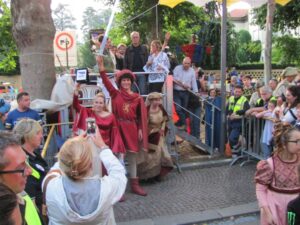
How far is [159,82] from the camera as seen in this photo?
816cm

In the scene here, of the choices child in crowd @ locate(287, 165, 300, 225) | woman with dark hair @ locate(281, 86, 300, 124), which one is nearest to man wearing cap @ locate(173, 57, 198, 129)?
woman with dark hair @ locate(281, 86, 300, 124)

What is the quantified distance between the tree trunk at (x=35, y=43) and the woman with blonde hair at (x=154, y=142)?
1.92 meters

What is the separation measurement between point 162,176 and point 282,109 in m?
2.45

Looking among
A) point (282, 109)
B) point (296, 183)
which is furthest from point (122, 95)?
point (296, 183)

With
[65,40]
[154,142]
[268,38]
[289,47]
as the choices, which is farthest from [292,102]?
[289,47]

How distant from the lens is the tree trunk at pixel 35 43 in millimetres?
6746

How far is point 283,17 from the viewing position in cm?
2106

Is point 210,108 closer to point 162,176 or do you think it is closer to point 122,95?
point 162,176

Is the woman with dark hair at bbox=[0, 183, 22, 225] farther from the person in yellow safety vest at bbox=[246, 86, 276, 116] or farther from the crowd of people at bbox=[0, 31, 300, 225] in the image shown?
the person in yellow safety vest at bbox=[246, 86, 276, 116]

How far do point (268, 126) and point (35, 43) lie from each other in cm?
448

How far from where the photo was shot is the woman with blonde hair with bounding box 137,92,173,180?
22.8ft

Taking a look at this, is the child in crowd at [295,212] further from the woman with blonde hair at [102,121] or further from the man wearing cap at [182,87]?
the man wearing cap at [182,87]

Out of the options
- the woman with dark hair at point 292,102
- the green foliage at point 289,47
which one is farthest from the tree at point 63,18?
the woman with dark hair at point 292,102

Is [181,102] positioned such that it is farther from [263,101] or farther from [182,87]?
[263,101]
